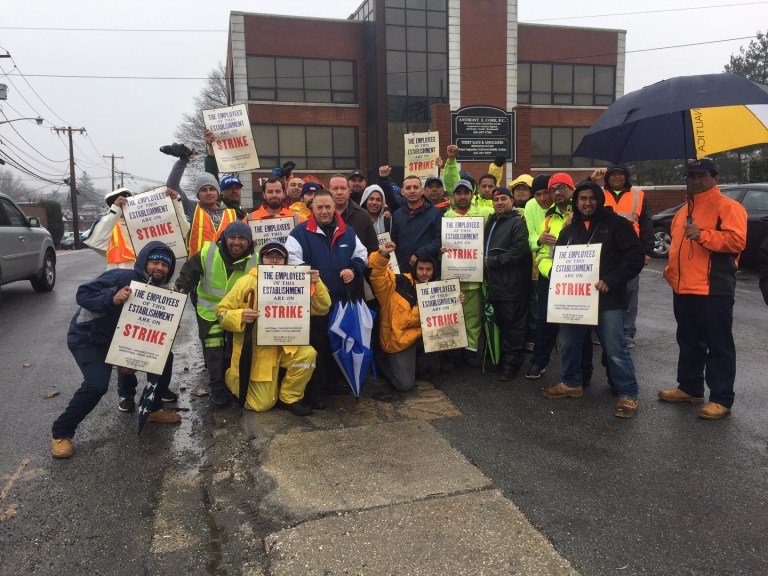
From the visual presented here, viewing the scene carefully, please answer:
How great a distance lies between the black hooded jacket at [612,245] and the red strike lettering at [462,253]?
3.60 ft

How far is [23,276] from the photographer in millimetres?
10492

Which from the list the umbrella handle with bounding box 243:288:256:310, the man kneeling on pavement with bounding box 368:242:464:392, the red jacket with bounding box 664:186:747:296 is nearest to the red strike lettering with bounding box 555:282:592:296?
the red jacket with bounding box 664:186:747:296

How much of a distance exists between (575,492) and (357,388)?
6.74ft

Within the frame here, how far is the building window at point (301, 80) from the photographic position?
27.2 metres

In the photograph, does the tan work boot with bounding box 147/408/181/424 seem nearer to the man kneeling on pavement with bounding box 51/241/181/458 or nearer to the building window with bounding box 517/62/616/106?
the man kneeling on pavement with bounding box 51/241/181/458

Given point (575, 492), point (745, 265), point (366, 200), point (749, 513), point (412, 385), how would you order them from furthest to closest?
point (745, 265) → point (366, 200) → point (412, 385) → point (575, 492) → point (749, 513)

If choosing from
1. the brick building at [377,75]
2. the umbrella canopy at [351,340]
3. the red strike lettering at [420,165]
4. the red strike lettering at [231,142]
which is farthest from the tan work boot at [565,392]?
the brick building at [377,75]

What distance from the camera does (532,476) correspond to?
3500 millimetres

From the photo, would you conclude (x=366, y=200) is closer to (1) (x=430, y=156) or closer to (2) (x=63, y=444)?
(1) (x=430, y=156)

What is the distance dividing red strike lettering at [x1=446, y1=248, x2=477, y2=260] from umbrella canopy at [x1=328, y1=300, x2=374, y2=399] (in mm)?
1224

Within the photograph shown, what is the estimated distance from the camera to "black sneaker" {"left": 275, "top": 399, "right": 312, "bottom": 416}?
15.0 feet

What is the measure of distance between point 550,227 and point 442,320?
54.4 inches

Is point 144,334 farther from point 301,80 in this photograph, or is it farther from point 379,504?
point 301,80

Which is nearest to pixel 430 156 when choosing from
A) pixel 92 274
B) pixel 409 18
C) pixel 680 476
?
pixel 680 476
